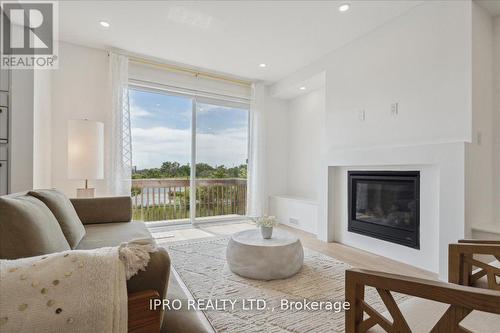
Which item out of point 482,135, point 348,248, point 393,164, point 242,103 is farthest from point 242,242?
point 242,103

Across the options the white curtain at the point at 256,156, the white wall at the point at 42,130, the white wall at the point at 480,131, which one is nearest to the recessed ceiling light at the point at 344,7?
the white wall at the point at 480,131

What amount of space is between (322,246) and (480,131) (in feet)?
6.44

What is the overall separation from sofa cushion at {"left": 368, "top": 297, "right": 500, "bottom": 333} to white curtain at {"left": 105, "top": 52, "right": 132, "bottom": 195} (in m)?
3.35

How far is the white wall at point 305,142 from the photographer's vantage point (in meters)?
4.20

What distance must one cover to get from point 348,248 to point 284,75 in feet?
9.64

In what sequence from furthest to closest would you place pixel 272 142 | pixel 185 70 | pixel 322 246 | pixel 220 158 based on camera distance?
pixel 272 142 < pixel 220 158 < pixel 185 70 < pixel 322 246

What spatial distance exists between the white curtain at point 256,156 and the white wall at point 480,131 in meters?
2.93

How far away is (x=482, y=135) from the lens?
87.4 inches

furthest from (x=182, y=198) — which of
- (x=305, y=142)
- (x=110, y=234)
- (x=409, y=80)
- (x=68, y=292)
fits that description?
(x=68, y=292)

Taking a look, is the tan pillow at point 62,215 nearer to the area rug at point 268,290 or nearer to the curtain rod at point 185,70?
the area rug at point 268,290

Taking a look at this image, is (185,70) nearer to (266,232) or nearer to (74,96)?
(74,96)

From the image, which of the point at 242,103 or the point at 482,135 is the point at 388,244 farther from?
the point at 242,103

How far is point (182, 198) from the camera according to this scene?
4246 millimetres

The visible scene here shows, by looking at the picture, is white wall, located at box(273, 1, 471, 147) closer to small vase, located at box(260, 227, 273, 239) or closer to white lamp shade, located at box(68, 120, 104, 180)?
small vase, located at box(260, 227, 273, 239)
